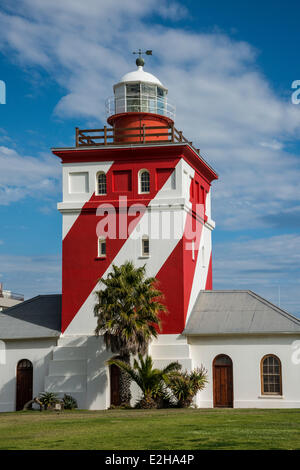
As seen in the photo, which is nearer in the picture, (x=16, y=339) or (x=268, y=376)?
(x=268, y=376)

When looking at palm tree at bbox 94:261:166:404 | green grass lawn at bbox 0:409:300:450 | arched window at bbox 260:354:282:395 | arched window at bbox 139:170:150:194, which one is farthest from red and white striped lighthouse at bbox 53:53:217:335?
green grass lawn at bbox 0:409:300:450

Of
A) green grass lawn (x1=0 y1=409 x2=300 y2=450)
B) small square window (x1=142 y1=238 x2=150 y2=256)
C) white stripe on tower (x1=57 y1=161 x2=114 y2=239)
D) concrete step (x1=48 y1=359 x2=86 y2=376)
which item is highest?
white stripe on tower (x1=57 y1=161 x2=114 y2=239)

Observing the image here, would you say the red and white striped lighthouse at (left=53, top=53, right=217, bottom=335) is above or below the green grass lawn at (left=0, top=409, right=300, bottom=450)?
above

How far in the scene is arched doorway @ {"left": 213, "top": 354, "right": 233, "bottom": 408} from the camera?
32344 millimetres

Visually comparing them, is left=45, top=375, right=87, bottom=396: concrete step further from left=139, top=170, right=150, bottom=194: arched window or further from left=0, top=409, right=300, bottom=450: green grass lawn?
left=139, top=170, right=150, bottom=194: arched window

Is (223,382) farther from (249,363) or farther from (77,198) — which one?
(77,198)

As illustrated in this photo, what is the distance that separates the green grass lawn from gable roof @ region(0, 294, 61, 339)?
9.31 meters

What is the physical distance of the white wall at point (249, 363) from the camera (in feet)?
104

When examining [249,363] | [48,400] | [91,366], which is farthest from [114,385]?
[249,363]

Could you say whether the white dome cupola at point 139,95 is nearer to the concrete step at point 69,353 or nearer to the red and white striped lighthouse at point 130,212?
the red and white striped lighthouse at point 130,212
